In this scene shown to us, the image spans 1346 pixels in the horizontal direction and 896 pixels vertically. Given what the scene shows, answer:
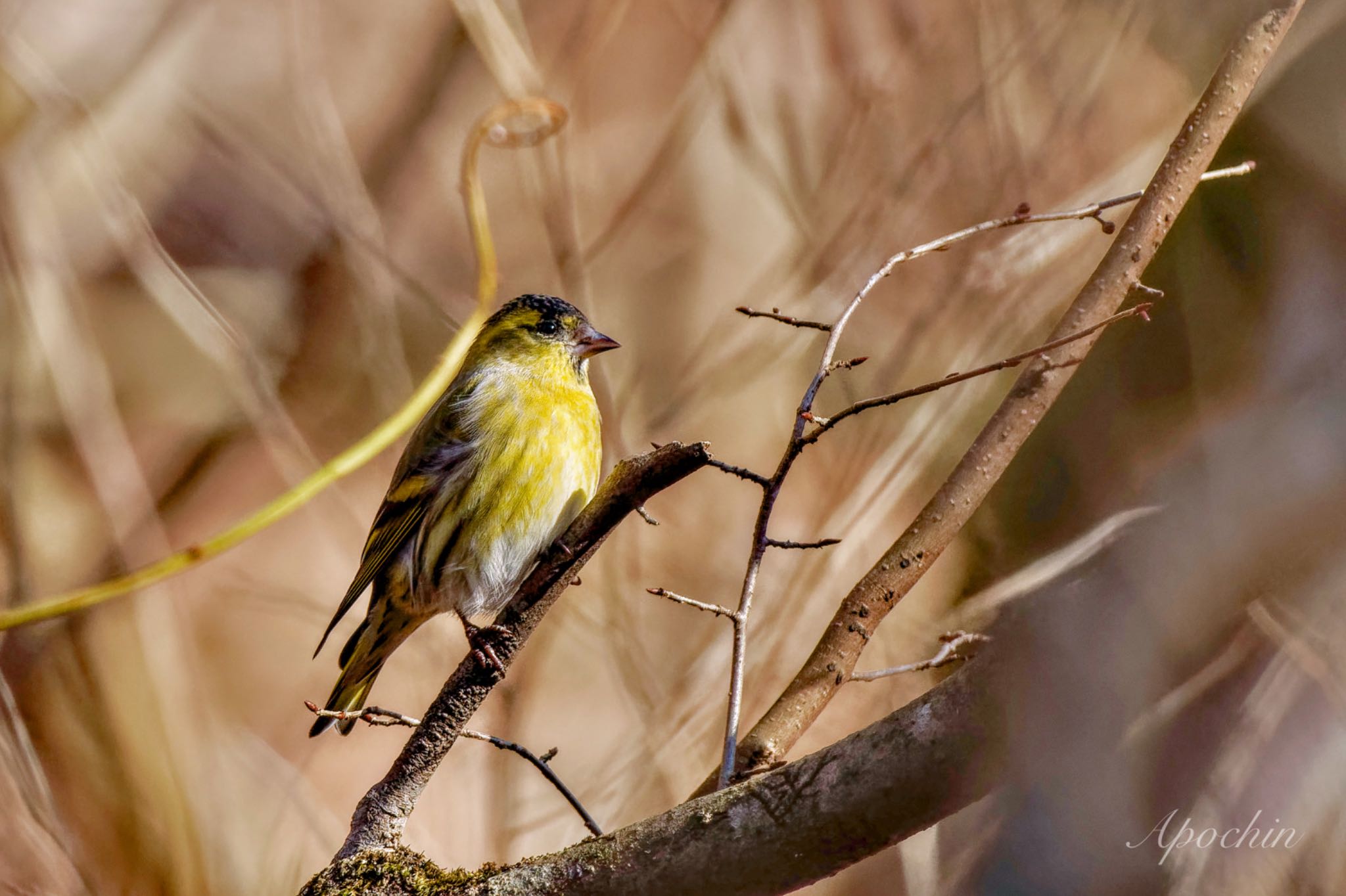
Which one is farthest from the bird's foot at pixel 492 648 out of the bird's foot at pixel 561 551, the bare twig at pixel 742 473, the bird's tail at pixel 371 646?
the bird's tail at pixel 371 646

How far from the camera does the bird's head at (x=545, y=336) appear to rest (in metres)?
3.02

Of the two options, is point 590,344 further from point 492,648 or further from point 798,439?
point 798,439

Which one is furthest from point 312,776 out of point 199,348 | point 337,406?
point 199,348

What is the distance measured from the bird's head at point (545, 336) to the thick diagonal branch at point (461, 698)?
1.30 meters

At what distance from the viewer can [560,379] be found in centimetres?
295

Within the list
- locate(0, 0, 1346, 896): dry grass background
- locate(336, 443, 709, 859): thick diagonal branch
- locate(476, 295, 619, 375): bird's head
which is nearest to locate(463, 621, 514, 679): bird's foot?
locate(336, 443, 709, 859): thick diagonal branch

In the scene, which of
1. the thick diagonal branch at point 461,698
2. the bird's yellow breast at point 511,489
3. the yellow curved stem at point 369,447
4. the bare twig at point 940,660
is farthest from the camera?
the bird's yellow breast at point 511,489

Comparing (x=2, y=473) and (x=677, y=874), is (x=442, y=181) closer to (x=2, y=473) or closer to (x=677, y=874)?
(x=2, y=473)

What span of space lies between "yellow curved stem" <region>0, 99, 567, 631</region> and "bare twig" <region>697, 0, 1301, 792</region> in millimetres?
1427

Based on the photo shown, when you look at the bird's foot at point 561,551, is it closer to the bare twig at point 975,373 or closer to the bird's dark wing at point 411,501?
the bare twig at point 975,373

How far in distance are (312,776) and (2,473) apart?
5.76 ft

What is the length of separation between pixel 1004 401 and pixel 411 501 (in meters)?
1.72

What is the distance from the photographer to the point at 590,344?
304 centimetres

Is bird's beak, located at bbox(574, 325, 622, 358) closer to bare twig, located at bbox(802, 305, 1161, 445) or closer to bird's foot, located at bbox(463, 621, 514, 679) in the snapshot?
bird's foot, located at bbox(463, 621, 514, 679)
